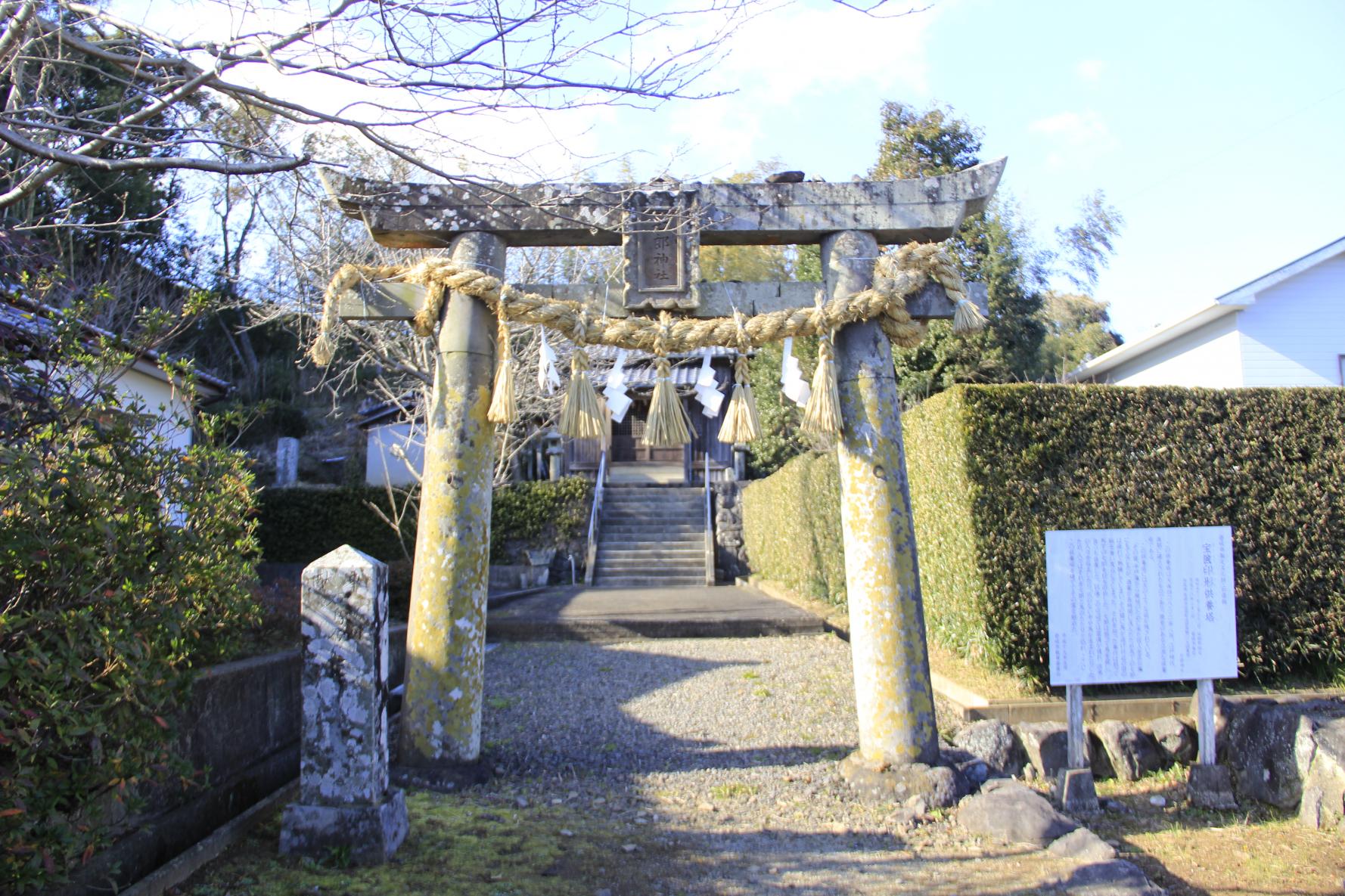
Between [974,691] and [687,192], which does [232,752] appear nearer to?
[687,192]

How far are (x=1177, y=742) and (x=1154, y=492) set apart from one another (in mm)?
1922

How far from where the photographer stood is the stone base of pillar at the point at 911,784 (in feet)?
14.8

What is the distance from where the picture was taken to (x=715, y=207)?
5.08 meters

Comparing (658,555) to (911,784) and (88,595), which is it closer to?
(911,784)

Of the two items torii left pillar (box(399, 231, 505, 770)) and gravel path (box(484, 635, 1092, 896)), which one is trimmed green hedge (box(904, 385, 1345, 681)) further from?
torii left pillar (box(399, 231, 505, 770))

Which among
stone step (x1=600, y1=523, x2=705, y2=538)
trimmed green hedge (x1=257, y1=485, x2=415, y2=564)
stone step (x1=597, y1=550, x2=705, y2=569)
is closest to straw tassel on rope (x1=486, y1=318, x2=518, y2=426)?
stone step (x1=597, y1=550, x2=705, y2=569)

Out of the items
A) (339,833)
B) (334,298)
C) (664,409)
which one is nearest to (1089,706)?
(664,409)

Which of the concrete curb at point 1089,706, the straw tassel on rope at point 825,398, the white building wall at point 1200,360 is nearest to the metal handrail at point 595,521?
the white building wall at point 1200,360

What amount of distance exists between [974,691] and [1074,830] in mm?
2232

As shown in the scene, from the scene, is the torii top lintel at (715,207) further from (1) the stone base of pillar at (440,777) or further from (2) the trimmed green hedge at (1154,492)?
(1) the stone base of pillar at (440,777)

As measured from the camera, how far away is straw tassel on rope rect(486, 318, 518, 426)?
15.6 ft

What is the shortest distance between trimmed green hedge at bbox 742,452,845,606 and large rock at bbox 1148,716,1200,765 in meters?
3.81

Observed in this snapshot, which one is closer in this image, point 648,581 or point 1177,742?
point 1177,742

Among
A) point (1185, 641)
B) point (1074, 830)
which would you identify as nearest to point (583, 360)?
point (1074, 830)
